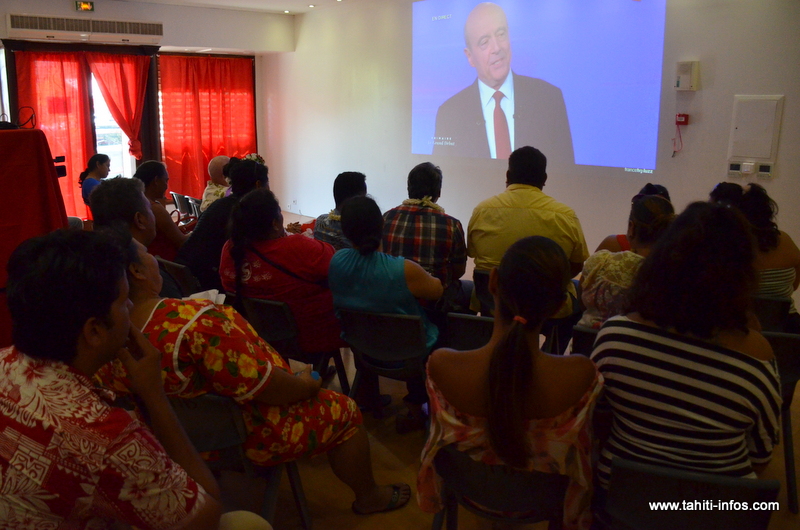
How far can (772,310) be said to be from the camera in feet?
7.72

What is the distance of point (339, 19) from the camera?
7.84 m

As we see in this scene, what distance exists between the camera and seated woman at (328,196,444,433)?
2.36 metres

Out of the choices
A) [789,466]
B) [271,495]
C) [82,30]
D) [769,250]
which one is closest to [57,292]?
[271,495]

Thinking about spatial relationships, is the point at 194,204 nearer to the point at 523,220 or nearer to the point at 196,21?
the point at 523,220

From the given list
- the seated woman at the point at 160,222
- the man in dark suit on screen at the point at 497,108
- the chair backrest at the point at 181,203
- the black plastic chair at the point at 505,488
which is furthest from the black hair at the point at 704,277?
the chair backrest at the point at 181,203

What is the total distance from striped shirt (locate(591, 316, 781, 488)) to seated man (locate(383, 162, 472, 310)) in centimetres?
143

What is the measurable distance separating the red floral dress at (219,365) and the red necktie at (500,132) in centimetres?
473

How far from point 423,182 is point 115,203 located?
4.43 feet

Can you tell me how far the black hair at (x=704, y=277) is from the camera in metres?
1.34

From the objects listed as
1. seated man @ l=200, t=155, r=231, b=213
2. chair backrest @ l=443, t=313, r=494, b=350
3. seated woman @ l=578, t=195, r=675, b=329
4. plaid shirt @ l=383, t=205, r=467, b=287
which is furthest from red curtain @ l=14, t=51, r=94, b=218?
seated woman @ l=578, t=195, r=675, b=329

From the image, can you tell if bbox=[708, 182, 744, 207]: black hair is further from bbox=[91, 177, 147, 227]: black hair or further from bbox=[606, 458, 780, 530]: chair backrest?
bbox=[91, 177, 147, 227]: black hair

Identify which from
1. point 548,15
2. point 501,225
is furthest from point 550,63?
point 501,225

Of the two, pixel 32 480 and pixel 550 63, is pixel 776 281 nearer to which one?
pixel 32 480

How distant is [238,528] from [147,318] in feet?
1.87
